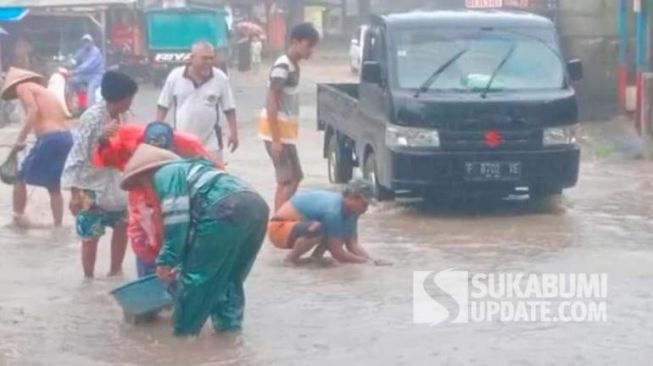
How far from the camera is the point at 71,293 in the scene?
11.1 metres

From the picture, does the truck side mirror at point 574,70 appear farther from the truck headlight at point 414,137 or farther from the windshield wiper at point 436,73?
the truck headlight at point 414,137

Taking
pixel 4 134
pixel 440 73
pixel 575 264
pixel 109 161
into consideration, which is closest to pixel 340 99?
pixel 440 73

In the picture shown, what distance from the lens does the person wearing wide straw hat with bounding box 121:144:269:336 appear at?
8.93 m

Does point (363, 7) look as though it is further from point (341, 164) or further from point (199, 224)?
point (199, 224)

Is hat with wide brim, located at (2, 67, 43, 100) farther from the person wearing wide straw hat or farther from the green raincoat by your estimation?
the green raincoat

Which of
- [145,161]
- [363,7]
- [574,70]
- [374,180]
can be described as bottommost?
[363,7]

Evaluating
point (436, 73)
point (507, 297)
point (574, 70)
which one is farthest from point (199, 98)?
point (574, 70)

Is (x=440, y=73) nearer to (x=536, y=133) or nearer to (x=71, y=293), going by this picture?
(x=536, y=133)

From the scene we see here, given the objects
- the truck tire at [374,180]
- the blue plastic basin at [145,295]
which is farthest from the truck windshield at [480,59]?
the blue plastic basin at [145,295]

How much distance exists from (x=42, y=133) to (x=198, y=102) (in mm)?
1860

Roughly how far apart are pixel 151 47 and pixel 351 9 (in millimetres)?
26779

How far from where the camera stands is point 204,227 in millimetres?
8977

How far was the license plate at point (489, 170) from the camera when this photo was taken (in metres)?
14.5

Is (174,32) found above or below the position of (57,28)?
below
